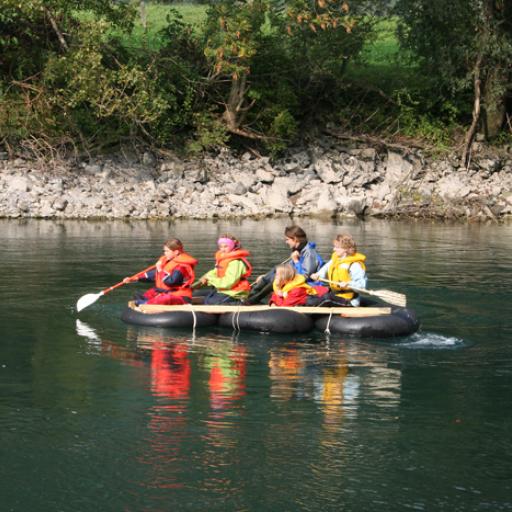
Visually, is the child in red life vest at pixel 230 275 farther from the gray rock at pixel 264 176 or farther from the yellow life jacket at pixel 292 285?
the gray rock at pixel 264 176

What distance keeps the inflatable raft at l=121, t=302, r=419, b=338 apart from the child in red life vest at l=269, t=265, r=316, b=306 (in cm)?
33

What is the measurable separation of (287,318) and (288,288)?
2.31 ft

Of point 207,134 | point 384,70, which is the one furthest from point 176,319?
point 384,70

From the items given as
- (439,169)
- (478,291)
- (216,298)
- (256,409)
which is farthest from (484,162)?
(256,409)

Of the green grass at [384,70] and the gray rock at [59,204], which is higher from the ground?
the green grass at [384,70]

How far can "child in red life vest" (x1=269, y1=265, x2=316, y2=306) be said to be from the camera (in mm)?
14312

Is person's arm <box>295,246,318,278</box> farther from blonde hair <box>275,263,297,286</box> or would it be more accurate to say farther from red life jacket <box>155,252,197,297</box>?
red life jacket <box>155,252,197,297</box>

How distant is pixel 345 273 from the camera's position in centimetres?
1468

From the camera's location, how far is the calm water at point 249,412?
7914mm

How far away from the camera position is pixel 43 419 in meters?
9.68

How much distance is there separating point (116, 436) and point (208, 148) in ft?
86.1

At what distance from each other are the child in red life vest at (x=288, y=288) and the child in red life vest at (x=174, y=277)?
3.96 feet

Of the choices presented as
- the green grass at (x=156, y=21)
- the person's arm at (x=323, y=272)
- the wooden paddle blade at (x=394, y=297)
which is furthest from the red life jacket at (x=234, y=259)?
the green grass at (x=156, y=21)

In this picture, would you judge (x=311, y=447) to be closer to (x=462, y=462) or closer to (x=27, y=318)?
(x=462, y=462)
